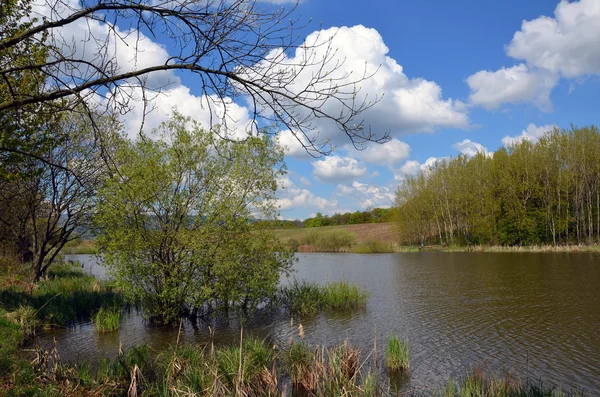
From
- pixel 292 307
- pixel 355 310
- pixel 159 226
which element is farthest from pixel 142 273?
pixel 355 310

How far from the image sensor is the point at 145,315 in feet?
47.9

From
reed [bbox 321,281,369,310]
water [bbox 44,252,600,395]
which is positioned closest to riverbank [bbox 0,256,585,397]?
water [bbox 44,252,600,395]

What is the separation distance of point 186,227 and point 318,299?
603 cm

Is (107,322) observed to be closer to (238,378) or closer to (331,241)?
(238,378)

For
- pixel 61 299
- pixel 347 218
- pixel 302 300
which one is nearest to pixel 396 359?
pixel 302 300

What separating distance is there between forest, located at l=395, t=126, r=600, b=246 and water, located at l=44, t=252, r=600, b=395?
76.2 ft

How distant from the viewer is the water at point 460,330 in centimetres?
954

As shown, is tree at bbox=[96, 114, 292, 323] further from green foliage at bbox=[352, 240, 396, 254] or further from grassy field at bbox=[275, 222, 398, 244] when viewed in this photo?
grassy field at bbox=[275, 222, 398, 244]

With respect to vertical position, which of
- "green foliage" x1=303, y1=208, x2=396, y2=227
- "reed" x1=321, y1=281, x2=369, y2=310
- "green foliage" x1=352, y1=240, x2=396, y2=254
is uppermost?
"green foliage" x1=303, y1=208, x2=396, y2=227

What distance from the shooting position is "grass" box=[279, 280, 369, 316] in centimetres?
1573

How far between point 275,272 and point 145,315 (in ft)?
15.3

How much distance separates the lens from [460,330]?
1288 cm

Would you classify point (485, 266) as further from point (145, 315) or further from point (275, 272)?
point (145, 315)

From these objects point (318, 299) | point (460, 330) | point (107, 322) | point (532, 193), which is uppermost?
point (532, 193)
